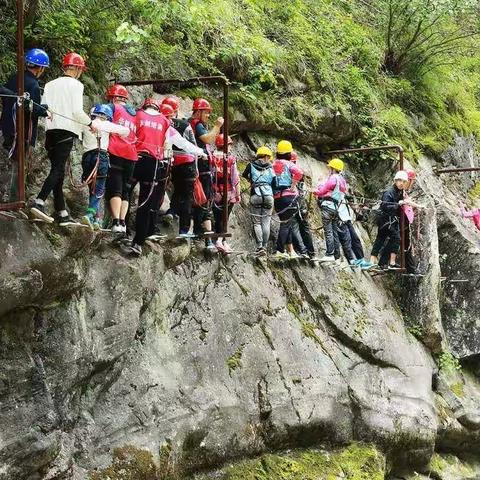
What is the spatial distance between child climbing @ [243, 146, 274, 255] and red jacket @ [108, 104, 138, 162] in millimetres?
3182

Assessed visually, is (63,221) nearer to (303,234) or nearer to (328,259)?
(303,234)

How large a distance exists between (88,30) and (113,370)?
14.8ft

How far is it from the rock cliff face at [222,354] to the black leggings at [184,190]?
0.39 meters

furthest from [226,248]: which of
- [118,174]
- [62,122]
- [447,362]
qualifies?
[447,362]

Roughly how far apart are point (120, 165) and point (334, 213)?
494cm

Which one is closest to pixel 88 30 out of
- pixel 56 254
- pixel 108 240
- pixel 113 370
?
pixel 108 240

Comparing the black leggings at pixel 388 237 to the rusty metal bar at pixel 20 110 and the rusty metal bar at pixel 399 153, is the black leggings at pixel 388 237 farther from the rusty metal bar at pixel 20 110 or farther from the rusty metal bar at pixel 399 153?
the rusty metal bar at pixel 20 110

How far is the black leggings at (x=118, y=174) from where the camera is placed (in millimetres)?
7895

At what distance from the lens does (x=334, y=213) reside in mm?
11797

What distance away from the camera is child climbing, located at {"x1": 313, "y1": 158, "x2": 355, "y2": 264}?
11758 millimetres

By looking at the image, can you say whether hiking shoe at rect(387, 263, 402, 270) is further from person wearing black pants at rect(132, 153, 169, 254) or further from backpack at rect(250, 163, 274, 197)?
person wearing black pants at rect(132, 153, 169, 254)

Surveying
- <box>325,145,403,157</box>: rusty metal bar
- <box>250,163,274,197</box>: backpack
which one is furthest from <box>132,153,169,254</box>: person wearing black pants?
<box>325,145,403,157</box>: rusty metal bar

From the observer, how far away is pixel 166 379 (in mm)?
8383

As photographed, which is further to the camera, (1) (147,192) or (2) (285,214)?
(2) (285,214)
